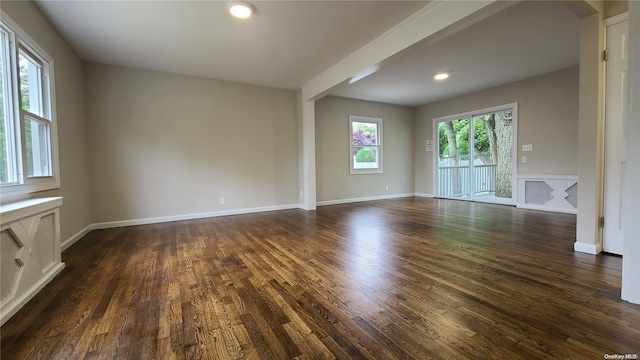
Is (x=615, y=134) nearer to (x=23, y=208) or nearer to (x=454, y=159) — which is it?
(x=454, y=159)

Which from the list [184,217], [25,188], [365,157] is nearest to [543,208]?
[365,157]

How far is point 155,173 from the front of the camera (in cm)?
447

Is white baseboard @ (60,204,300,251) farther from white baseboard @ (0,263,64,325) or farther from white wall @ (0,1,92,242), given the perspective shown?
white baseboard @ (0,263,64,325)

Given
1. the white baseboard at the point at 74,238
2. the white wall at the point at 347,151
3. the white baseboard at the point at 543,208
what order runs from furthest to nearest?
the white wall at the point at 347,151
the white baseboard at the point at 543,208
the white baseboard at the point at 74,238

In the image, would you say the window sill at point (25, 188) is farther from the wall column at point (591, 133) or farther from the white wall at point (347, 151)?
the wall column at point (591, 133)

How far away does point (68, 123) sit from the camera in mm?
3385

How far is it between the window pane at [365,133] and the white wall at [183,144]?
176cm

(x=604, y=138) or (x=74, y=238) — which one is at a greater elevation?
(x=604, y=138)

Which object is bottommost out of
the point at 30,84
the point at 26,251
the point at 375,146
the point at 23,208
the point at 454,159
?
the point at 26,251

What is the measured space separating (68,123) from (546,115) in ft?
25.5

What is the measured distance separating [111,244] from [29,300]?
4.88ft

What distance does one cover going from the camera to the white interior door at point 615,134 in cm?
241

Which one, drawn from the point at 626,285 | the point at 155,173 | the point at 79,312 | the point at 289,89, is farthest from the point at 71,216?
the point at 626,285

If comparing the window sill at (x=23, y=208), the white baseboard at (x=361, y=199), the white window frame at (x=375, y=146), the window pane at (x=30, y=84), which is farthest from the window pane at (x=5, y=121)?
the white window frame at (x=375, y=146)
